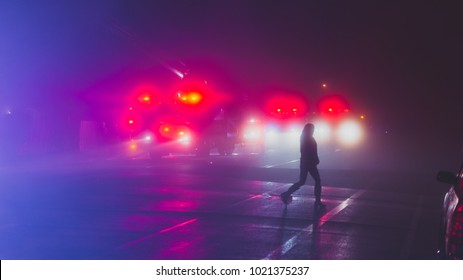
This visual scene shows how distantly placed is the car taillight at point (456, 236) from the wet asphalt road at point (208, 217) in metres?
2.35

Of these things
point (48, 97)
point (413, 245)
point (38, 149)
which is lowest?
point (413, 245)

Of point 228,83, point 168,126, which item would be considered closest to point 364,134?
point 228,83

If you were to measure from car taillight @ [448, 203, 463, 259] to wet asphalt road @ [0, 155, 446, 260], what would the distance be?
2346 millimetres

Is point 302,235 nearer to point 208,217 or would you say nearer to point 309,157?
point 208,217

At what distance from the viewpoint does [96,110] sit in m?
31.4

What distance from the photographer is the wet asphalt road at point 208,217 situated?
27.2 ft

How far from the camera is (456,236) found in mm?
5629

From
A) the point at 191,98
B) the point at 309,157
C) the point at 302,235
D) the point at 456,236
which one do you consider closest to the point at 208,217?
the point at 302,235

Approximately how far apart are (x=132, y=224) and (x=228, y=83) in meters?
25.2

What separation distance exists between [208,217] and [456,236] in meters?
5.90

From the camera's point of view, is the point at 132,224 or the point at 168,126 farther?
the point at 168,126

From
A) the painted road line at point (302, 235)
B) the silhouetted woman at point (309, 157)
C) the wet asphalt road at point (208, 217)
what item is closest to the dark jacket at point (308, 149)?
the silhouetted woman at point (309, 157)
